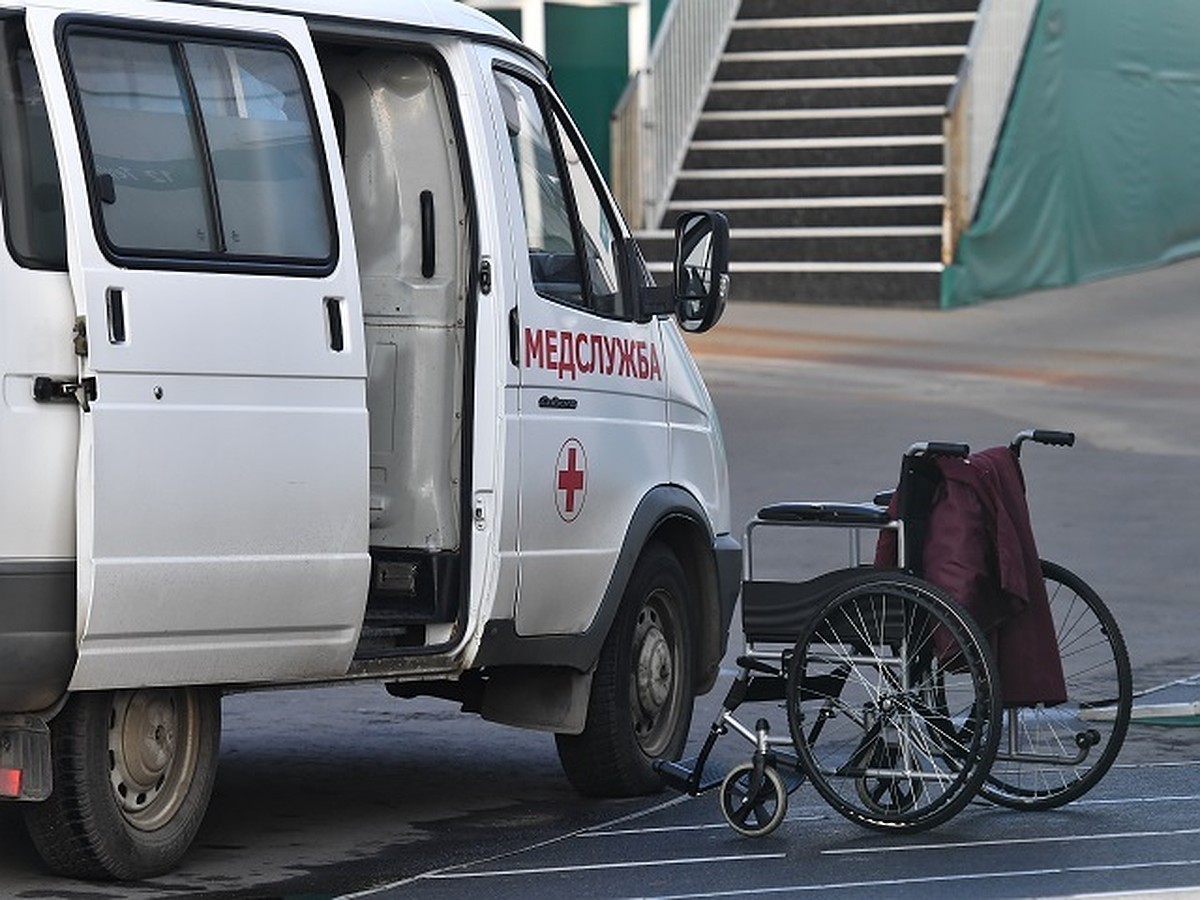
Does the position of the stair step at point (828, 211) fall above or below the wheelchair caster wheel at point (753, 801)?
above

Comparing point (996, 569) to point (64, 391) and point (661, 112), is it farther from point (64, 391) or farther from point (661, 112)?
point (661, 112)

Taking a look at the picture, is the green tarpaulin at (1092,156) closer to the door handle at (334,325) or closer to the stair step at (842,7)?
the stair step at (842,7)

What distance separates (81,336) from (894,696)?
231 cm

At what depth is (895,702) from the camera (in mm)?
7664

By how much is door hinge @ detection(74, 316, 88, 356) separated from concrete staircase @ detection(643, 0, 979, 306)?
17107 mm

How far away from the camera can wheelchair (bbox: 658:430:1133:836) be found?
24.8 ft

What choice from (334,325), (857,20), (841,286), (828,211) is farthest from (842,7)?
(334,325)

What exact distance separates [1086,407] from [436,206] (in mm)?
11089

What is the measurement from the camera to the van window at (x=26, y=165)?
663 cm

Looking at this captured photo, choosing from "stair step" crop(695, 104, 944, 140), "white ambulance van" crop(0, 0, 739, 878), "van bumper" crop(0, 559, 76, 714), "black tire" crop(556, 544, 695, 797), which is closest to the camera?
"van bumper" crop(0, 559, 76, 714)

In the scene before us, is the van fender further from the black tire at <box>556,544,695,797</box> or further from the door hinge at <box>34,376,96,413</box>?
the door hinge at <box>34,376,96,413</box>

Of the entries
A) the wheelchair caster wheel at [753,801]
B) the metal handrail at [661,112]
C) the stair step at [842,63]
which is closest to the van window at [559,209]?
Result: the wheelchair caster wheel at [753,801]

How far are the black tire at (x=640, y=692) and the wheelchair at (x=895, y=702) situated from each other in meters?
0.39

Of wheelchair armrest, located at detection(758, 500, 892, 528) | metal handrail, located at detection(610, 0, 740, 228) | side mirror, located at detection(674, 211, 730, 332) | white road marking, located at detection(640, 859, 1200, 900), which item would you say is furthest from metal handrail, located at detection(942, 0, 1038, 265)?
white road marking, located at detection(640, 859, 1200, 900)
